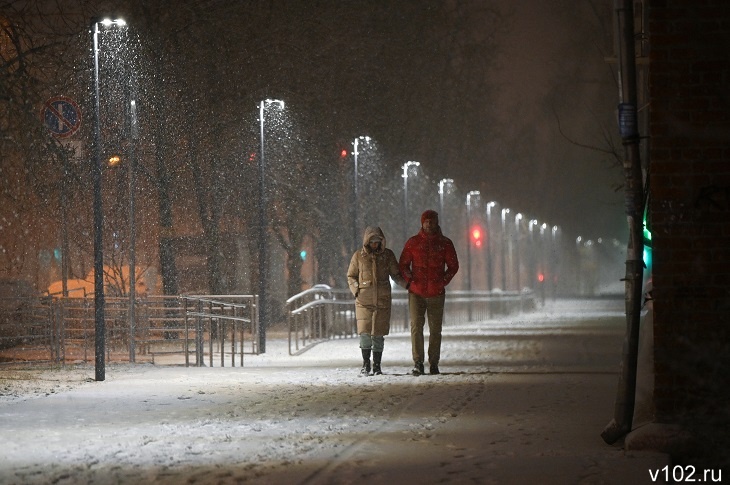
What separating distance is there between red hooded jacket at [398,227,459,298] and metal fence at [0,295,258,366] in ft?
19.5

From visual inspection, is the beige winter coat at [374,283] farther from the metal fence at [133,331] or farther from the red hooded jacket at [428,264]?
the metal fence at [133,331]

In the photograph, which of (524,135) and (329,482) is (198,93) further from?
(524,135)

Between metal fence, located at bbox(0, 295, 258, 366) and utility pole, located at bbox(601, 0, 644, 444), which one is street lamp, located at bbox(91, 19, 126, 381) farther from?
utility pole, located at bbox(601, 0, 644, 444)

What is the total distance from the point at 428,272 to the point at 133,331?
8.58 metres

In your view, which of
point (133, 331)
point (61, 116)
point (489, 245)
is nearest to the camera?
point (61, 116)

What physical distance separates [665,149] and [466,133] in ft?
166

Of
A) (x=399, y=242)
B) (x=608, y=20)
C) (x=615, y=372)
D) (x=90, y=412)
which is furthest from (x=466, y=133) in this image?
(x=90, y=412)

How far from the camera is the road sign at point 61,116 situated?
21.4 metres

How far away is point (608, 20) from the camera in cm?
2605

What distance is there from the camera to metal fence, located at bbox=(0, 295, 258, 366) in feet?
79.9

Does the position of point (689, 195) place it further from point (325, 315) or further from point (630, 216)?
point (325, 315)

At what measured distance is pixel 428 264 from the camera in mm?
18234

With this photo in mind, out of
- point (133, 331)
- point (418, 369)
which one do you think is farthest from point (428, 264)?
point (133, 331)

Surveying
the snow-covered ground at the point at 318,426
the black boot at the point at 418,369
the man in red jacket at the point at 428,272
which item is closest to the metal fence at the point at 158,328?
the snow-covered ground at the point at 318,426
